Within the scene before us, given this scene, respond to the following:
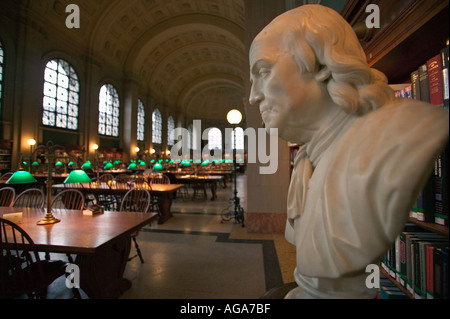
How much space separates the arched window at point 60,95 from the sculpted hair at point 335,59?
1328cm

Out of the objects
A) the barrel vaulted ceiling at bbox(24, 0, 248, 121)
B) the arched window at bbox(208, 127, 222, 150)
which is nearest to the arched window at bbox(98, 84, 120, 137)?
the barrel vaulted ceiling at bbox(24, 0, 248, 121)

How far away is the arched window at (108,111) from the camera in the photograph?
13828mm

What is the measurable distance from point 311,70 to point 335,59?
0.07 meters

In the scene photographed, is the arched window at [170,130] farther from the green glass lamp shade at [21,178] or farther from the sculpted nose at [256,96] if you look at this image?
the sculpted nose at [256,96]

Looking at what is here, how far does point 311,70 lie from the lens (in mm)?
656

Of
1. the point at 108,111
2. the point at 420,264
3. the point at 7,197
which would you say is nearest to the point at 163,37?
the point at 108,111

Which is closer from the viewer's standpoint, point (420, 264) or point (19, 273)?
point (420, 264)

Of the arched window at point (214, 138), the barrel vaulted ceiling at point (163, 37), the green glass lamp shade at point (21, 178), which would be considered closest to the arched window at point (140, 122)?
the barrel vaulted ceiling at point (163, 37)

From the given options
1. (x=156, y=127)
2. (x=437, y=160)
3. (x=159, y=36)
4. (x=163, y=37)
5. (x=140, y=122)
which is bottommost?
(x=437, y=160)

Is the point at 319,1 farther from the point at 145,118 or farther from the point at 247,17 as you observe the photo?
the point at 145,118

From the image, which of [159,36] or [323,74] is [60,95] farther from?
[323,74]

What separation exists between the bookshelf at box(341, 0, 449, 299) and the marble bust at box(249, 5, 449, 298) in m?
0.31

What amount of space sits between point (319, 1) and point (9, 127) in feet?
38.9

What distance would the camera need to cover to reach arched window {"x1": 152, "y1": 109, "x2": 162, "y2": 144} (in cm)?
2038
